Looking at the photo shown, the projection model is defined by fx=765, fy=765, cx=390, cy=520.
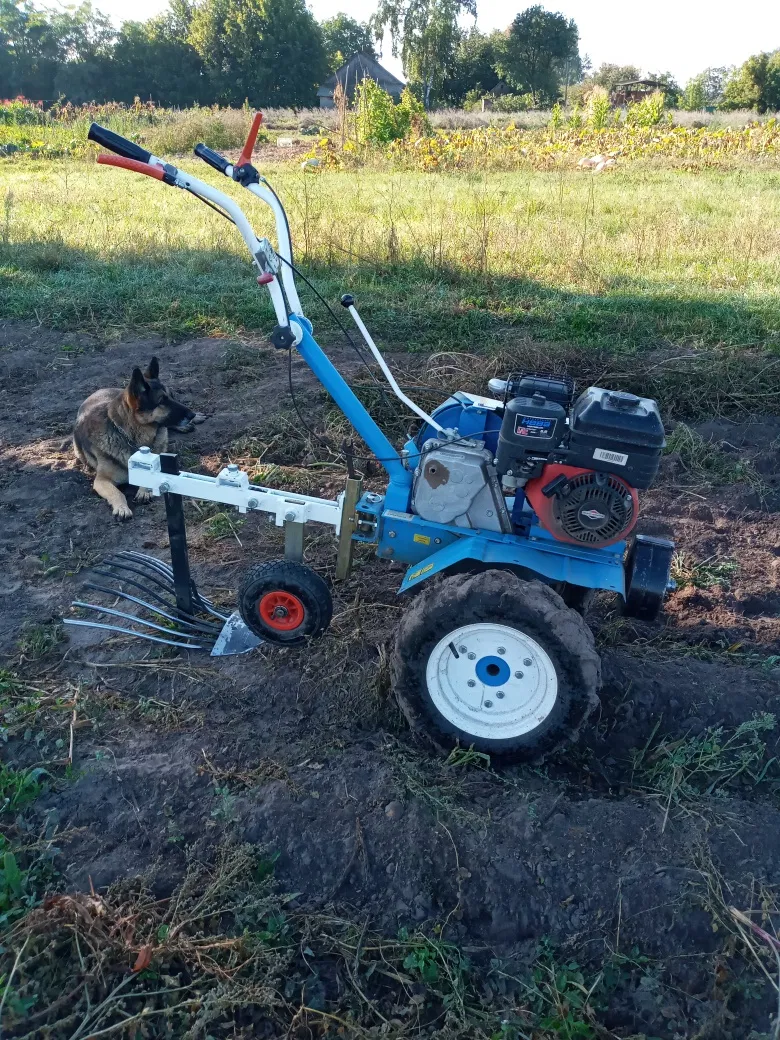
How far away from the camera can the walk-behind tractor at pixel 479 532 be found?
9.66 ft

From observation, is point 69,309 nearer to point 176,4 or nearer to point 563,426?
point 563,426

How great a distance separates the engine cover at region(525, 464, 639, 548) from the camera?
303 centimetres

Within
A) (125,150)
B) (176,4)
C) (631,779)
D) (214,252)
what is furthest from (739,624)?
(176,4)

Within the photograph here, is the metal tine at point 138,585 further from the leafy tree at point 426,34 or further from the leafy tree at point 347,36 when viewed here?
the leafy tree at point 347,36

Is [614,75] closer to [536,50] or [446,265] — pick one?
[536,50]

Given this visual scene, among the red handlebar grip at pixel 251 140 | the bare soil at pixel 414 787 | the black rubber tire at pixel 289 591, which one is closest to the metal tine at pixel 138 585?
the bare soil at pixel 414 787

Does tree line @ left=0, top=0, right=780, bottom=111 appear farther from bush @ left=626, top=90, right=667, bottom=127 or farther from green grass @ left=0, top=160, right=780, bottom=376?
green grass @ left=0, top=160, right=780, bottom=376

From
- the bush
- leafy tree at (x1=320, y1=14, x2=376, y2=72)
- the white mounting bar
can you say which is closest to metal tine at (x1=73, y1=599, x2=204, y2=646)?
the white mounting bar

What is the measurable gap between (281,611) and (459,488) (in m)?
0.98

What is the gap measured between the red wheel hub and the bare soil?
255 mm

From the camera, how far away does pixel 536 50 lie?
56.2 metres

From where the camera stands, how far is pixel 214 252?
416 inches

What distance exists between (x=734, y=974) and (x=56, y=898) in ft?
7.24

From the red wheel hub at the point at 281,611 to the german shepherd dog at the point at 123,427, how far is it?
83.1 inches
